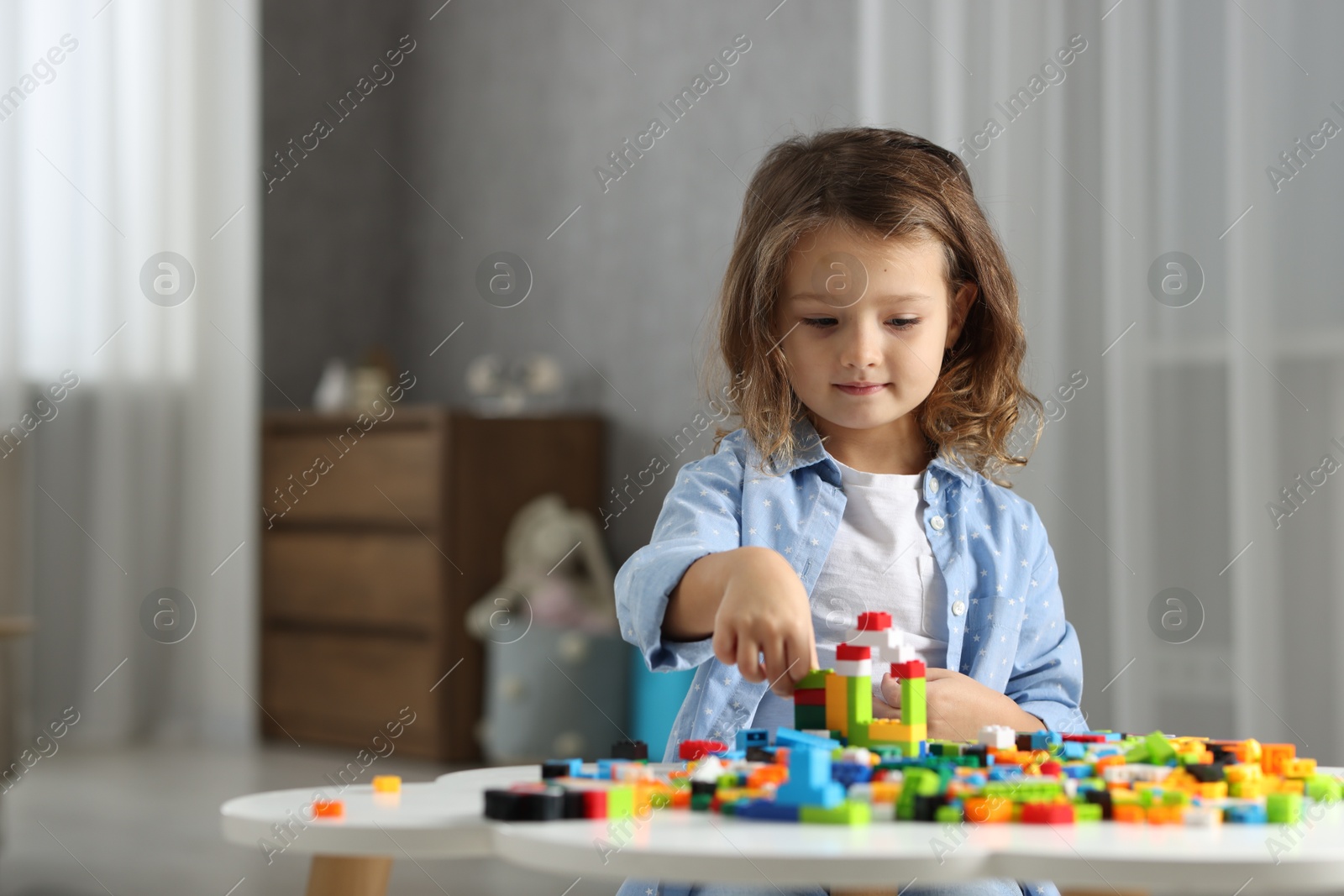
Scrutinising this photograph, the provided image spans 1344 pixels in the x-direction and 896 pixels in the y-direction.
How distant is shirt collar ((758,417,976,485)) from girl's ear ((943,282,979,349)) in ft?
0.37

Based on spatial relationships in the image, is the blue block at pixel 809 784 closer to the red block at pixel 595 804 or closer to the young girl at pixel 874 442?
the red block at pixel 595 804

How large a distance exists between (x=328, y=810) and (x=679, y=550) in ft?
0.95

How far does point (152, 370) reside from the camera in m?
3.73

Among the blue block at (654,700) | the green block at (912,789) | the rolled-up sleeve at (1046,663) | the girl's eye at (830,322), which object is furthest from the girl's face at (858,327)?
the blue block at (654,700)

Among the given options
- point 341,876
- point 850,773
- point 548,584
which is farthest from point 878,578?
point 548,584

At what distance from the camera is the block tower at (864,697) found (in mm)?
748

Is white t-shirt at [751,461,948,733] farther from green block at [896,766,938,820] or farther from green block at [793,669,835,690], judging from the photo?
green block at [896,766,938,820]

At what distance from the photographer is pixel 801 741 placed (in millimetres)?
725

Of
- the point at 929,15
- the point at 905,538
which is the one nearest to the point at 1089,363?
the point at 929,15

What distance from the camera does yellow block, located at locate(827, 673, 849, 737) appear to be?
2.51ft

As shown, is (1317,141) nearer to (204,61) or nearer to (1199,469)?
(1199,469)

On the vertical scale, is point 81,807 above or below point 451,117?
below

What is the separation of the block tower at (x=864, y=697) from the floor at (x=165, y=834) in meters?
1.30

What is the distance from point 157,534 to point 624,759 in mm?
3280
